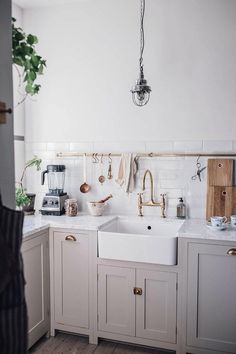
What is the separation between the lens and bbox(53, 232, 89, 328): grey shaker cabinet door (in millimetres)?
2467

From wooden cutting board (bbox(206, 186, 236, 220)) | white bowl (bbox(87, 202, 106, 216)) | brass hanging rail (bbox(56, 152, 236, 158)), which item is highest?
brass hanging rail (bbox(56, 152, 236, 158))

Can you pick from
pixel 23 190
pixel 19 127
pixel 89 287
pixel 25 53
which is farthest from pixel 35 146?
pixel 25 53

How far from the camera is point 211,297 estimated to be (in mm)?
2197

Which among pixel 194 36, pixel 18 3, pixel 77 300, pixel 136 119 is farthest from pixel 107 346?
pixel 18 3

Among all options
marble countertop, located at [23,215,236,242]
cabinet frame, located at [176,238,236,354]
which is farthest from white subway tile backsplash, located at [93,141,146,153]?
cabinet frame, located at [176,238,236,354]

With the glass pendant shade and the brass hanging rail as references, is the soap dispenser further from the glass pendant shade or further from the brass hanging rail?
the glass pendant shade

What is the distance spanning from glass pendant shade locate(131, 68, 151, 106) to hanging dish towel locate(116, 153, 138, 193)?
17.1 inches

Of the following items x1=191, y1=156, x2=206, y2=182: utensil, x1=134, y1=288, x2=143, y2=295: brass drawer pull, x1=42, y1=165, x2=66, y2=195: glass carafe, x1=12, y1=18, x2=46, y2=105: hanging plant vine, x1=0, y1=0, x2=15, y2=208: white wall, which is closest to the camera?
x1=0, y1=0, x2=15, y2=208: white wall

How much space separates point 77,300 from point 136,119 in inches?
58.2

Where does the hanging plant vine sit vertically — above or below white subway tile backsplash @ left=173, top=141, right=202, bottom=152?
above

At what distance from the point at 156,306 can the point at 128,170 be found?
3.46ft

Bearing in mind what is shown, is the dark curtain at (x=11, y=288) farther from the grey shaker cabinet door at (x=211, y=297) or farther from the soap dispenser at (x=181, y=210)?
the soap dispenser at (x=181, y=210)

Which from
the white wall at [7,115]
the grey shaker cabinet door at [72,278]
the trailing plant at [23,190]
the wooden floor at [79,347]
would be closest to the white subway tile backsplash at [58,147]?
the trailing plant at [23,190]

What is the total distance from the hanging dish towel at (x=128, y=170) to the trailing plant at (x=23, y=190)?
0.74 metres
